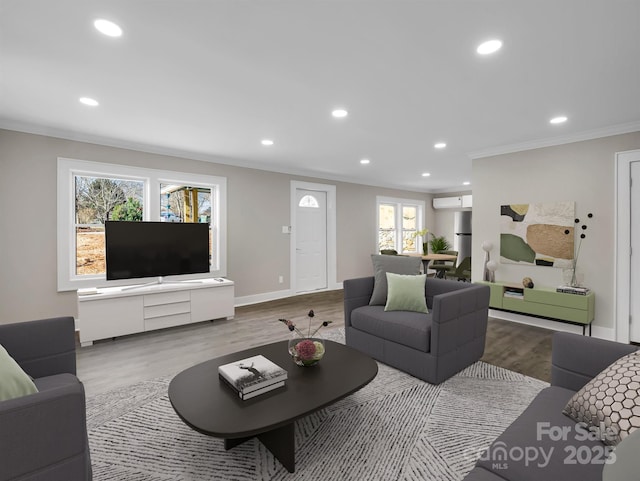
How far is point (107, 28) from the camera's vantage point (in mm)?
1877

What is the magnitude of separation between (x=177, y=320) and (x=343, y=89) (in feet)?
11.1

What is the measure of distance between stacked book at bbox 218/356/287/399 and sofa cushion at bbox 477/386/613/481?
1.05 metres

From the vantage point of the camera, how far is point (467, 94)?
2777 mm

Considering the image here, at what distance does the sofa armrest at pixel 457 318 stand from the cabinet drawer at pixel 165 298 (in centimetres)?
309

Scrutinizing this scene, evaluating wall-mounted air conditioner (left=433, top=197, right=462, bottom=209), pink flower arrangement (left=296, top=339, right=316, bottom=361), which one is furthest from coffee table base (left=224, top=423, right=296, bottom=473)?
wall-mounted air conditioner (left=433, top=197, right=462, bottom=209)

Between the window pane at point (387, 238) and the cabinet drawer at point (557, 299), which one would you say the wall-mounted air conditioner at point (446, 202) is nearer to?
the window pane at point (387, 238)

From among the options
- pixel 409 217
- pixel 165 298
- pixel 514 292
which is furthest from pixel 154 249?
pixel 409 217

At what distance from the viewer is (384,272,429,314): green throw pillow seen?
3011mm

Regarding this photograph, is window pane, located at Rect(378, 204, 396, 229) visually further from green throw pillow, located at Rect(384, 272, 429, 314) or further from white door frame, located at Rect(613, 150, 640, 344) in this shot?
green throw pillow, located at Rect(384, 272, 429, 314)

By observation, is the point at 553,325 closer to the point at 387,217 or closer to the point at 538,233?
the point at 538,233

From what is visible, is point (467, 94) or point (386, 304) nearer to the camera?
point (467, 94)

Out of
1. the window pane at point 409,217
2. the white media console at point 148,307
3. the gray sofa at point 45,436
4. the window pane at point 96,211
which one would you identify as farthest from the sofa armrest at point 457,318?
the window pane at point 409,217

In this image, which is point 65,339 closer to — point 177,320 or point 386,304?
point 177,320

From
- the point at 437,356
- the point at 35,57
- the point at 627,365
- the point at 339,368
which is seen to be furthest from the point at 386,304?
the point at 35,57
